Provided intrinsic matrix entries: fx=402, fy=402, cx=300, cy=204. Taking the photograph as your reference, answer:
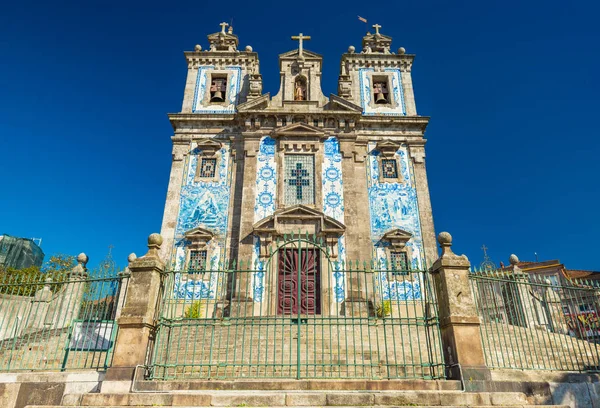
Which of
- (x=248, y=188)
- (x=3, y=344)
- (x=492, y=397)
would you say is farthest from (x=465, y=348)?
(x=248, y=188)

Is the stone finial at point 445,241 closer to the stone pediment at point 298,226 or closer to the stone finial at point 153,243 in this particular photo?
the stone finial at point 153,243

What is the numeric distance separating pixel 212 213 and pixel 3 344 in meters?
8.48

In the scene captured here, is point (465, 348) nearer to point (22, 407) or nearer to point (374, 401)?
point (374, 401)

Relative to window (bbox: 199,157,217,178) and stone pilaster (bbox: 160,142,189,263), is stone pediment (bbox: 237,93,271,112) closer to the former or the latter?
window (bbox: 199,157,217,178)

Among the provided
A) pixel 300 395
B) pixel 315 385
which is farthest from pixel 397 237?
pixel 300 395

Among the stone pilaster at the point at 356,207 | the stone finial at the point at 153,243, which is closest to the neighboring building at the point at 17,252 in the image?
the stone pilaster at the point at 356,207

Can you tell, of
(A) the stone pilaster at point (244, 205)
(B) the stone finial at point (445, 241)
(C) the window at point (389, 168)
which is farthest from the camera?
(C) the window at point (389, 168)

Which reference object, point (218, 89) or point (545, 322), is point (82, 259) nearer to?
point (218, 89)

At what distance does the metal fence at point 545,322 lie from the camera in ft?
27.9

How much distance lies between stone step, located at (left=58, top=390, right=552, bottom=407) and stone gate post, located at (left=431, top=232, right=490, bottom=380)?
1.89 ft

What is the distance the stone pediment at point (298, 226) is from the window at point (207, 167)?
3.53 m

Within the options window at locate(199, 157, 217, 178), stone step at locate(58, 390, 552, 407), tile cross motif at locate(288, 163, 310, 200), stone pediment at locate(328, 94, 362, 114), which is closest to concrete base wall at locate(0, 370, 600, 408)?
stone step at locate(58, 390, 552, 407)

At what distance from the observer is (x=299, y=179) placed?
16750 mm

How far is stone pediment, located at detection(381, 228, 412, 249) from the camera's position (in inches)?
619
